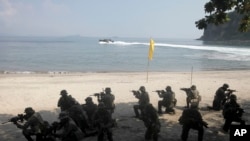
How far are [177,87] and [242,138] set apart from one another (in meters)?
15.9

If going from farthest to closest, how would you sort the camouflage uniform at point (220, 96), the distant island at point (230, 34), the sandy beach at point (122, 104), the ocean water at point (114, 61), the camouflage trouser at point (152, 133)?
the distant island at point (230, 34) < the ocean water at point (114, 61) < the camouflage uniform at point (220, 96) < the sandy beach at point (122, 104) < the camouflage trouser at point (152, 133)

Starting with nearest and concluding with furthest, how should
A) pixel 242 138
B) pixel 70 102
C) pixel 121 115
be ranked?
pixel 242 138
pixel 70 102
pixel 121 115

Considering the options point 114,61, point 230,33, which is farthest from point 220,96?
point 230,33

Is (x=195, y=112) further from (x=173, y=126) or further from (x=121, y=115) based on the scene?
(x=121, y=115)

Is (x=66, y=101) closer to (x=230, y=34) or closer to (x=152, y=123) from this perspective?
(x=152, y=123)

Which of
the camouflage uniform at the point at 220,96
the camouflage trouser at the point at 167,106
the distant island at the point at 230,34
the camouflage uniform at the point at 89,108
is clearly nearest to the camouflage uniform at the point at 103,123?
the camouflage uniform at the point at 89,108

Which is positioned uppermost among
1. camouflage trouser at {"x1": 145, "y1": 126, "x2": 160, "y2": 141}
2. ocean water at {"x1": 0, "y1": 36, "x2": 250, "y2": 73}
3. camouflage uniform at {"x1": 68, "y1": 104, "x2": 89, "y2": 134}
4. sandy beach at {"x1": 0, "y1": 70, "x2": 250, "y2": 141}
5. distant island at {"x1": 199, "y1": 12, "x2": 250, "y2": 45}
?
distant island at {"x1": 199, "y1": 12, "x2": 250, "y2": 45}

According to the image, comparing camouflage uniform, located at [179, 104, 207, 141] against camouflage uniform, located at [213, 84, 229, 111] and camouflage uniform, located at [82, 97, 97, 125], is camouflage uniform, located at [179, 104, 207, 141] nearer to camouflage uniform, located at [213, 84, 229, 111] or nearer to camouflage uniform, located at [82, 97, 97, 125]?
camouflage uniform, located at [82, 97, 97, 125]

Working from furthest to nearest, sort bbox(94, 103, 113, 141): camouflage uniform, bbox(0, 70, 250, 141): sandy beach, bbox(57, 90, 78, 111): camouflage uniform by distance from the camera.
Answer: bbox(57, 90, 78, 111): camouflage uniform → bbox(0, 70, 250, 141): sandy beach → bbox(94, 103, 113, 141): camouflage uniform

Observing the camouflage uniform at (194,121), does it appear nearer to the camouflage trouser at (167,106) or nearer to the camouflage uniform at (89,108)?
the camouflage uniform at (89,108)

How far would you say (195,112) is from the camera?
10.5 metres

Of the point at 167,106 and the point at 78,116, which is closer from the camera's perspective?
the point at 78,116

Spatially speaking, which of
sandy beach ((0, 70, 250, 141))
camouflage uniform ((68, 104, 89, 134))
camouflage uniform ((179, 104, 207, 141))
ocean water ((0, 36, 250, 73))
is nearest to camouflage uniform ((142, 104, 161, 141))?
sandy beach ((0, 70, 250, 141))

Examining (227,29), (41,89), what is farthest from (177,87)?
(227,29)
